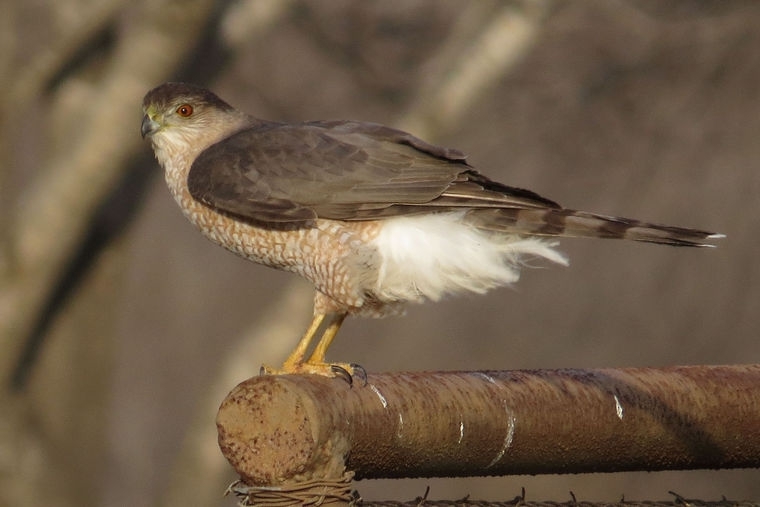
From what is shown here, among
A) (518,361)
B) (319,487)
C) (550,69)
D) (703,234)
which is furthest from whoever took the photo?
(518,361)

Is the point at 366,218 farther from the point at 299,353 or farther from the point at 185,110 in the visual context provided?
the point at 185,110

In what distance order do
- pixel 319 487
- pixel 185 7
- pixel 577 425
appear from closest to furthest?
pixel 319 487 < pixel 577 425 < pixel 185 7

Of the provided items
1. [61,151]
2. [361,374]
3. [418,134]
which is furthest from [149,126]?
[418,134]

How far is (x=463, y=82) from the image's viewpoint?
749 cm

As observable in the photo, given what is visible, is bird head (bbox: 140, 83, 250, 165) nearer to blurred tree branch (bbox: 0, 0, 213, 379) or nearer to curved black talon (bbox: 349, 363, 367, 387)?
blurred tree branch (bbox: 0, 0, 213, 379)

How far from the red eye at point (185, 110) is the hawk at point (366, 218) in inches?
18.8

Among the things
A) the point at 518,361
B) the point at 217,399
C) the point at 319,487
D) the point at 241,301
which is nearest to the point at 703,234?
the point at 319,487

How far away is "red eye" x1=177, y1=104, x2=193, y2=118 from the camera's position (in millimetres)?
5344

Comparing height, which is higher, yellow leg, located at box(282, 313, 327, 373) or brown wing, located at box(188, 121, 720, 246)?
brown wing, located at box(188, 121, 720, 246)

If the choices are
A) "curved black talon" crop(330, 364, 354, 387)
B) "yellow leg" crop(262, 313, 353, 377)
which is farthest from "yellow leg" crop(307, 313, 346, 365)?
"curved black talon" crop(330, 364, 354, 387)

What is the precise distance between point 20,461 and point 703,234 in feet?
14.9

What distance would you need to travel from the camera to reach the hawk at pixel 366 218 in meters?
4.54

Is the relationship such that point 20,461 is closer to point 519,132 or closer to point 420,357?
point 519,132

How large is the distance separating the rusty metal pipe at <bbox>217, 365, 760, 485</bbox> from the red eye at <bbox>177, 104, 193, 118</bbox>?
243 cm
